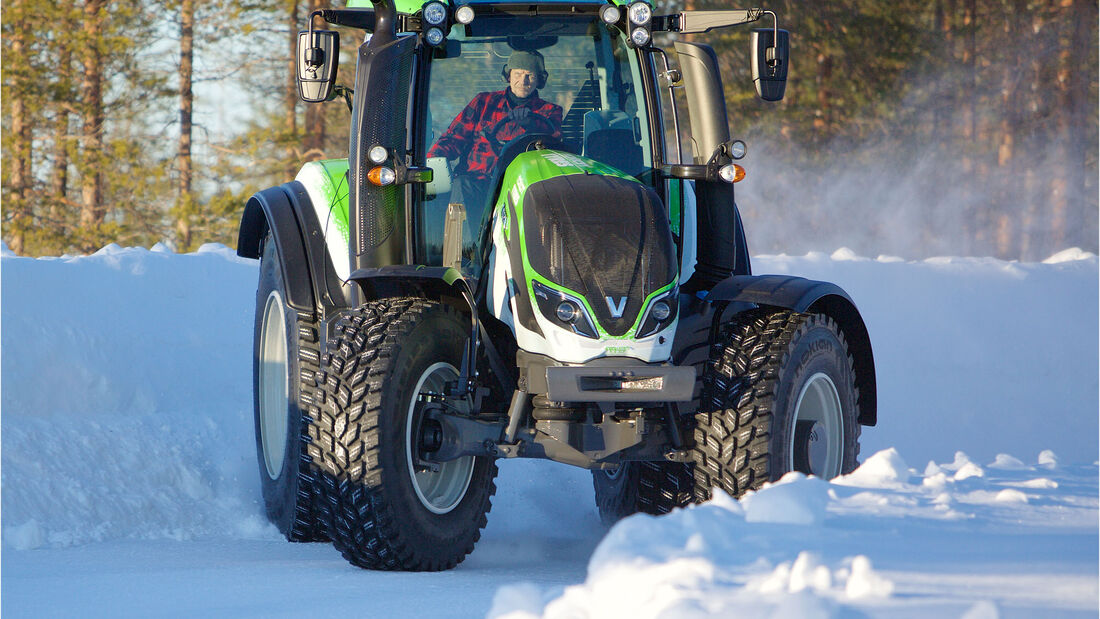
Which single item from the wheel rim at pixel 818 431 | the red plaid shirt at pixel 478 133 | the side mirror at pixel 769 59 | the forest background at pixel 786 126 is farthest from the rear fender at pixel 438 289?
the forest background at pixel 786 126

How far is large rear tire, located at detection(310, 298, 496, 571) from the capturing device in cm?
477

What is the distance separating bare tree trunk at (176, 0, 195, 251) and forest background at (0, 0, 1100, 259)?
33 millimetres

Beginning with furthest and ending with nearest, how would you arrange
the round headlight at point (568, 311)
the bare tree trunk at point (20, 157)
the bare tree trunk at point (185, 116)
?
the bare tree trunk at point (185, 116) → the bare tree trunk at point (20, 157) → the round headlight at point (568, 311)

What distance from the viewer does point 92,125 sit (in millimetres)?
20328

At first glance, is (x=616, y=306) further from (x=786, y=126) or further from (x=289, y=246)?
(x=786, y=126)

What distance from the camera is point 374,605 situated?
13.5 ft

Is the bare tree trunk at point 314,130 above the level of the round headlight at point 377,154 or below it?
above

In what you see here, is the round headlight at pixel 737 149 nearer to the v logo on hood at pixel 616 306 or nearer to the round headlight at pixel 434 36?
the v logo on hood at pixel 616 306

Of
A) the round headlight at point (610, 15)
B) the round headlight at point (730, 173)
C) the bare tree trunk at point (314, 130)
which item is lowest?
the round headlight at point (730, 173)

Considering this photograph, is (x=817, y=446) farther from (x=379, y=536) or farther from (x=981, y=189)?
(x=981, y=189)

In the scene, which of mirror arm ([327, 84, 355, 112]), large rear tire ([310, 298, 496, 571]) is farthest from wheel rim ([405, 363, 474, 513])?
mirror arm ([327, 84, 355, 112])

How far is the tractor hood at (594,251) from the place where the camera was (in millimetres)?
4688

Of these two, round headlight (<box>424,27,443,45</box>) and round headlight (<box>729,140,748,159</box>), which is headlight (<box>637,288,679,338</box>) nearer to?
round headlight (<box>729,140,748,159</box>)

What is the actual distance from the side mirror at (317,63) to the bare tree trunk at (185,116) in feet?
51.5
